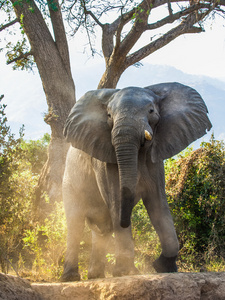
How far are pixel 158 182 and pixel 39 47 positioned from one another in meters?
6.57

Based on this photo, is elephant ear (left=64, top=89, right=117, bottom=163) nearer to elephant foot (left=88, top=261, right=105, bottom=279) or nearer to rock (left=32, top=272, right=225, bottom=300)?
rock (left=32, top=272, right=225, bottom=300)

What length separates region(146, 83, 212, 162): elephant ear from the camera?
14.8 ft

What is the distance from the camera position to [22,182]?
8.72m

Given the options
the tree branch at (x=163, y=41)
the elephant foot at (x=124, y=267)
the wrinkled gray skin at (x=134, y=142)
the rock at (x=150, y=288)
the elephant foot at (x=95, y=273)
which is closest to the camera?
the rock at (x=150, y=288)

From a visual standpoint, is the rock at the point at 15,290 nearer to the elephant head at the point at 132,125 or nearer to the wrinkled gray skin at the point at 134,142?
the wrinkled gray skin at the point at 134,142

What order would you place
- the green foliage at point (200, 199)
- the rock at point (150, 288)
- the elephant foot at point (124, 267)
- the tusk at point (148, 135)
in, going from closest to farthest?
the rock at point (150, 288), the tusk at point (148, 135), the elephant foot at point (124, 267), the green foliage at point (200, 199)

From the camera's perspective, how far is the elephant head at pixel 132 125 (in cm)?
404

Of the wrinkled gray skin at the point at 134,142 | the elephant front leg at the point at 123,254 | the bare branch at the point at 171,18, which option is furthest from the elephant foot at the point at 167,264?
the bare branch at the point at 171,18

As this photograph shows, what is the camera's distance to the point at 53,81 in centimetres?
972

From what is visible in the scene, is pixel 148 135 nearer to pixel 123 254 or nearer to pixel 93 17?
pixel 123 254

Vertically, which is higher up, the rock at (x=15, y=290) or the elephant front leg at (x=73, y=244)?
the elephant front leg at (x=73, y=244)

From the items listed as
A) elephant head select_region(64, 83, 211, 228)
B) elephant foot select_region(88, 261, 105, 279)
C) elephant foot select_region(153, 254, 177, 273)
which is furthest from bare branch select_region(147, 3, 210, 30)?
elephant foot select_region(153, 254, 177, 273)

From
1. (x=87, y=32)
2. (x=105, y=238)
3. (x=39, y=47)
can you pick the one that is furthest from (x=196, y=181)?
(x=87, y=32)

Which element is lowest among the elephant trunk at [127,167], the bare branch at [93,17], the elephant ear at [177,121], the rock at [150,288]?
the rock at [150,288]
